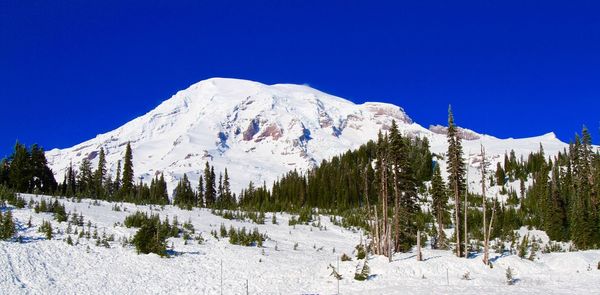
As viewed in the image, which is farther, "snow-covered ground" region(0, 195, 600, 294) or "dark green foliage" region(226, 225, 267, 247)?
"dark green foliage" region(226, 225, 267, 247)

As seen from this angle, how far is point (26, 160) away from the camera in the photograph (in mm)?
55562

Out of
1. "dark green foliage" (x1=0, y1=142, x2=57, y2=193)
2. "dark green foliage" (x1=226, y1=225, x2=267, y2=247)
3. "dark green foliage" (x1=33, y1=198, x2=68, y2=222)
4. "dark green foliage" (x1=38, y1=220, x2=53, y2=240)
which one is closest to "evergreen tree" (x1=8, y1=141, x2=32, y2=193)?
"dark green foliage" (x1=0, y1=142, x2=57, y2=193)

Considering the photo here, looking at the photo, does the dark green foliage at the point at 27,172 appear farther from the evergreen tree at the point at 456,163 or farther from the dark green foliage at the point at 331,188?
the evergreen tree at the point at 456,163

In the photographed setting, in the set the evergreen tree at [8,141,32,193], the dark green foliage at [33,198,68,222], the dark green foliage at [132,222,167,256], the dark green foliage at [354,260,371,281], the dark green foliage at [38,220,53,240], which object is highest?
the evergreen tree at [8,141,32,193]

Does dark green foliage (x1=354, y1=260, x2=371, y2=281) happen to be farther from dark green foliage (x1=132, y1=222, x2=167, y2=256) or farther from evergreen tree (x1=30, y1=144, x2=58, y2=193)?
evergreen tree (x1=30, y1=144, x2=58, y2=193)

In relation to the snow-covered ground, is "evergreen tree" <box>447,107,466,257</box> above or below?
above

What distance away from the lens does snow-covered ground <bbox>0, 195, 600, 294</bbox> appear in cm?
2402

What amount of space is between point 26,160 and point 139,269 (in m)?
36.8

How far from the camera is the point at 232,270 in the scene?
29359mm

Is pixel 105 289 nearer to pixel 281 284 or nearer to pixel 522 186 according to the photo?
pixel 281 284

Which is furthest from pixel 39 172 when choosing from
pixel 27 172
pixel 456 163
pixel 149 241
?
pixel 456 163

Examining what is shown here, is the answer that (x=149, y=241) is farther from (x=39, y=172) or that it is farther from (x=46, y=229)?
(x=39, y=172)

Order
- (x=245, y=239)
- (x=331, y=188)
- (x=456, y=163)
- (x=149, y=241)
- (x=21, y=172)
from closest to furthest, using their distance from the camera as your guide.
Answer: (x=149, y=241)
(x=245, y=239)
(x=456, y=163)
(x=21, y=172)
(x=331, y=188)

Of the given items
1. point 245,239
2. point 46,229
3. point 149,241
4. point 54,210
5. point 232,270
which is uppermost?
point 54,210
